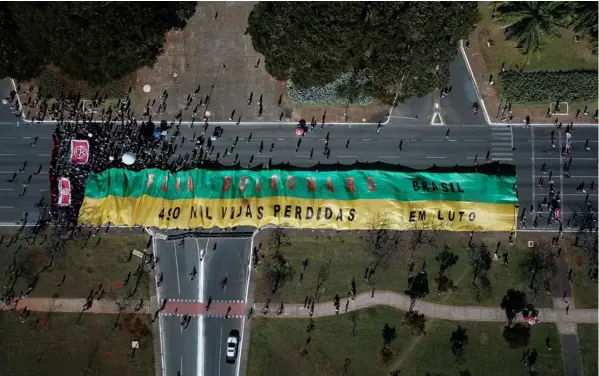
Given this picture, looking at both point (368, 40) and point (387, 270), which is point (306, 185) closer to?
point (387, 270)

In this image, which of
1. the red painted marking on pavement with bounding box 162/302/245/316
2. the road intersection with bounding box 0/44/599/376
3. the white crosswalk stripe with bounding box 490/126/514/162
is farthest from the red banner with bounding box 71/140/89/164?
the white crosswalk stripe with bounding box 490/126/514/162

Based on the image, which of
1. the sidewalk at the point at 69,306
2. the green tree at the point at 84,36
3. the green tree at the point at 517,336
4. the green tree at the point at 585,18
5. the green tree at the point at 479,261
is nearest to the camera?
the green tree at the point at 84,36

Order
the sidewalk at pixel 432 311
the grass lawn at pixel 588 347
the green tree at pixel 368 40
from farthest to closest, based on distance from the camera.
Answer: the sidewalk at pixel 432 311 → the grass lawn at pixel 588 347 → the green tree at pixel 368 40

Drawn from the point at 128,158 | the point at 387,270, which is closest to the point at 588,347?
the point at 387,270

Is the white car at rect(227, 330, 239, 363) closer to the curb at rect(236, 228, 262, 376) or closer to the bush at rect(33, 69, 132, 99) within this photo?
the curb at rect(236, 228, 262, 376)

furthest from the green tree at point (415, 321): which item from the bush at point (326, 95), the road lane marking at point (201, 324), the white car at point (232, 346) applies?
the bush at point (326, 95)

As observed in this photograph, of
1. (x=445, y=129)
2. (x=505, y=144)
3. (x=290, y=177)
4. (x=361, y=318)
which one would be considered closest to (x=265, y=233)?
(x=290, y=177)

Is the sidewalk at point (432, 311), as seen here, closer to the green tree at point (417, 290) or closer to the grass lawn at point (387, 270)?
the green tree at point (417, 290)

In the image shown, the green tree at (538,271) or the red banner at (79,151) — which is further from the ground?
the red banner at (79,151)
